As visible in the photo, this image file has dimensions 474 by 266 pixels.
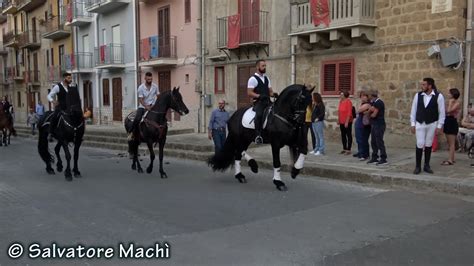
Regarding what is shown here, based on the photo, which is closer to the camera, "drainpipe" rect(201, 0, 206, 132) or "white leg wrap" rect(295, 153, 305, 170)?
"white leg wrap" rect(295, 153, 305, 170)

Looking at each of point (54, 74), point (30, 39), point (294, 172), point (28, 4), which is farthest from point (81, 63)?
point (294, 172)

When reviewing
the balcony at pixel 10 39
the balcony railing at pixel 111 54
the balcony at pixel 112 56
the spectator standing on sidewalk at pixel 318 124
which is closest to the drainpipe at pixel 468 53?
the spectator standing on sidewalk at pixel 318 124

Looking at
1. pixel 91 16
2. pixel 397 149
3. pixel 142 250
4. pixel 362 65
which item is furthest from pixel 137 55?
pixel 142 250

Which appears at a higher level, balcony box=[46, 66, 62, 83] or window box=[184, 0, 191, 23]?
window box=[184, 0, 191, 23]

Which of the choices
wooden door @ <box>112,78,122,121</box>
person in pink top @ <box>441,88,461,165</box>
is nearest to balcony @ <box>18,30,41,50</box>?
wooden door @ <box>112,78,122,121</box>

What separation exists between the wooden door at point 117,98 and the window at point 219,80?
Answer: 30.7 ft

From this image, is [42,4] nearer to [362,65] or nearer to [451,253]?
[362,65]

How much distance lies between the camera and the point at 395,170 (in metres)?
9.84

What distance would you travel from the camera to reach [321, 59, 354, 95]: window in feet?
46.9

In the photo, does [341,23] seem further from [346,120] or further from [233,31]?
[233,31]

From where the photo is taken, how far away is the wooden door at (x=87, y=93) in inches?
1237

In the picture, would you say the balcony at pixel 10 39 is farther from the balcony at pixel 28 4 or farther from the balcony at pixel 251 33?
the balcony at pixel 251 33

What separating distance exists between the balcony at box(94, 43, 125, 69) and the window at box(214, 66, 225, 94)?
842 cm

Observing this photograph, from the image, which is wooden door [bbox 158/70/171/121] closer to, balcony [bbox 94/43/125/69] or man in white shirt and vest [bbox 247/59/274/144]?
balcony [bbox 94/43/125/69]
